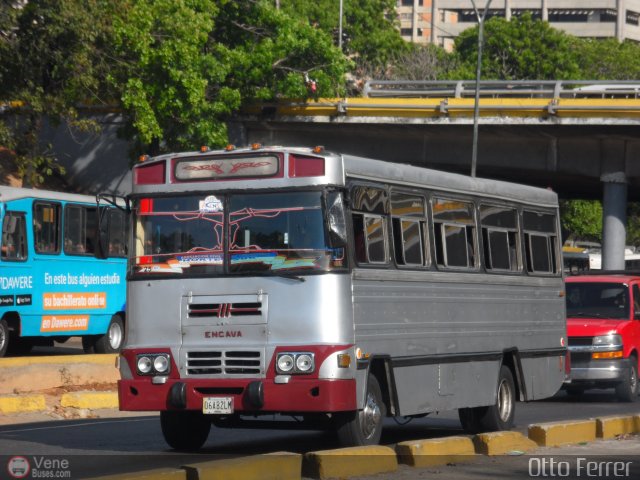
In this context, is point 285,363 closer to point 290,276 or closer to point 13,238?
point 290,276

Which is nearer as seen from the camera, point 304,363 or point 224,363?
point 304,363

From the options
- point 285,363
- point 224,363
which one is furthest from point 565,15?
point 285,363

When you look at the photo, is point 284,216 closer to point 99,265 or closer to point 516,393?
point 516,393

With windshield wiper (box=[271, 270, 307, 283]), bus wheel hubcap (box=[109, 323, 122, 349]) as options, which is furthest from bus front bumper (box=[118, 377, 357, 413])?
bus wheel hubcap (box=[109, 323, 122, 349])

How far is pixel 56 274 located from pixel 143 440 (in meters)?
12.5

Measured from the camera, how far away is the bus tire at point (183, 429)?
44.3ft

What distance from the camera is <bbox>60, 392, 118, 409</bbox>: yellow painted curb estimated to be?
733 inches

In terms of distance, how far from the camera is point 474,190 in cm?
1537

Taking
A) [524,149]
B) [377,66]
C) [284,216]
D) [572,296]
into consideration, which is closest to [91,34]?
[572,296]

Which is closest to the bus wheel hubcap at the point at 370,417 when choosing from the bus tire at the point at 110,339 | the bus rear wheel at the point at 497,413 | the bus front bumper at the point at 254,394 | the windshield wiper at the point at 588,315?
the bus front bumper at the point at 254,394

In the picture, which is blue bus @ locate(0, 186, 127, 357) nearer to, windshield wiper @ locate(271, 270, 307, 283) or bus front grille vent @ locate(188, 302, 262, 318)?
bus front grille vent @ locate(188, 302, 262, 318)

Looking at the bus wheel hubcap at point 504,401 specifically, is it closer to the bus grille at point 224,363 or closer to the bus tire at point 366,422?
the bus tire at point 366,422

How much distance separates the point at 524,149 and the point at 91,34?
1914 cm

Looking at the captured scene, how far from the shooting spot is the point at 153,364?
12797mm
